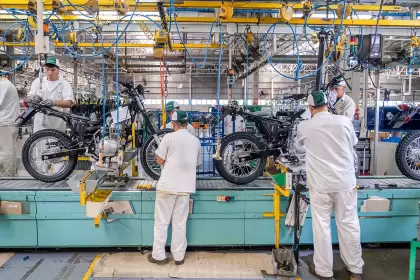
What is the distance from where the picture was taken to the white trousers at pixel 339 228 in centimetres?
302

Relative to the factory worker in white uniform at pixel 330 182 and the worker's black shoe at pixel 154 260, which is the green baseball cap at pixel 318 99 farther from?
the worker's black shoe at pixel 154 260

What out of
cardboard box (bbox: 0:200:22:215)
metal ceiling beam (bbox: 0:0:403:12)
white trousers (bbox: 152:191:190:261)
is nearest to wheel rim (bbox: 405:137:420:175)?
metal ceiling beam (bbox: 0:0:403:12)

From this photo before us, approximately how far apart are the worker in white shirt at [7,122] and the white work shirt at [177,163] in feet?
8.38

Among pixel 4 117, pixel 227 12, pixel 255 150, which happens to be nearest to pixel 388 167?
pixel 255 150

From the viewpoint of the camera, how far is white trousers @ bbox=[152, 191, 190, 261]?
3369 mm

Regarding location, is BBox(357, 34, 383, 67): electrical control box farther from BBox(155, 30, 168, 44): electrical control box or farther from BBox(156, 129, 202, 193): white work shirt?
BBox(156, 129, 202, 193): white work shirt

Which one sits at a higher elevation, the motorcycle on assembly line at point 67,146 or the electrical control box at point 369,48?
the electrical control box at point 369,48

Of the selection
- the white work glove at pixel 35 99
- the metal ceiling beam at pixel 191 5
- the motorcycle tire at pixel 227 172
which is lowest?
the motorcycle tire at pixel 227 172

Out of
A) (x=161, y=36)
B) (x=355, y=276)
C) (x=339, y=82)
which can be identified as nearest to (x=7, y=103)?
(x=161, y=36)

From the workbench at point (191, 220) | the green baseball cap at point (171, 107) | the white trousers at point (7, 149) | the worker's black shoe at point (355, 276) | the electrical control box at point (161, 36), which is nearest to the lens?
the worker's black shoe at point (355, 276)

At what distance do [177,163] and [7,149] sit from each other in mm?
2826

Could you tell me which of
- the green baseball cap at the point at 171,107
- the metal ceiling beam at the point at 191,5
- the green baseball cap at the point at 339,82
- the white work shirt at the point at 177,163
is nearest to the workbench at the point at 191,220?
the white work shirt at the point at 177,163

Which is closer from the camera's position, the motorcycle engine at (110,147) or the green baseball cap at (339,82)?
the motorcycle engine at (110,147)

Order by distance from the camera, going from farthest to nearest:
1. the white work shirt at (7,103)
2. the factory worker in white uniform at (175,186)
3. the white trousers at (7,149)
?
the white trousers at (7,149), the white work shirt at (7,103), the factory worker in white uniform at (175,186)
